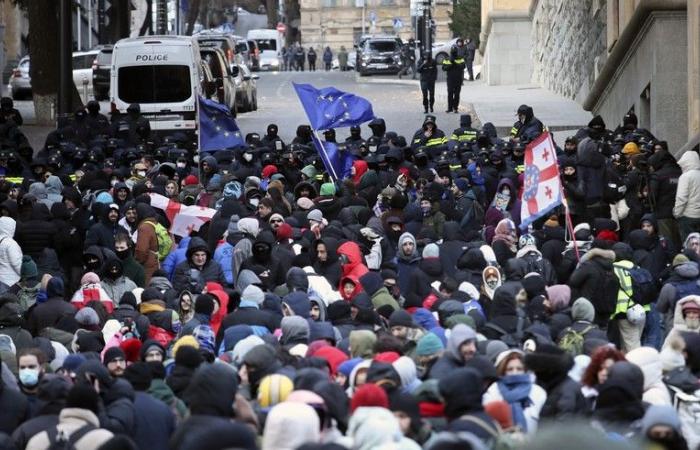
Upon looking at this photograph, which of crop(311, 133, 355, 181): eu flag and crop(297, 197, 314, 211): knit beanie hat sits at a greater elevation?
crop(311, 133, 355, 181): eu flag

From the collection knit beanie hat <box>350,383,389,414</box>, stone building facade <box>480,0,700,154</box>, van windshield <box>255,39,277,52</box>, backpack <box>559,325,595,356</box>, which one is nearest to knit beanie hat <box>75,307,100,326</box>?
backpack <box>559,325,595,356</box>

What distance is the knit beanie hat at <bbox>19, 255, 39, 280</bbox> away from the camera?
18.2 m

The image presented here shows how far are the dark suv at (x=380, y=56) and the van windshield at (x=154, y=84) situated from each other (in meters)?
30.2

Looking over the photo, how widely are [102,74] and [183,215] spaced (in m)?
25.0

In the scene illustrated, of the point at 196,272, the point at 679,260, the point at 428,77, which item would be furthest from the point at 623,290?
the point at 428,77

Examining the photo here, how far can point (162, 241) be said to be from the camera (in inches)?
768

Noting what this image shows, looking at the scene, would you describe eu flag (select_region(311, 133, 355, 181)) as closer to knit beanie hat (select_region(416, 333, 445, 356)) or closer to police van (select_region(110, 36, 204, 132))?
police van (select_region(110, 36, 204, 132))

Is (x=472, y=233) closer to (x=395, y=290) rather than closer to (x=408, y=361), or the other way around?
(x=395, y=290)

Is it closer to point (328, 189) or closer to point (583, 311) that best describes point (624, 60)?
point (328, 189)

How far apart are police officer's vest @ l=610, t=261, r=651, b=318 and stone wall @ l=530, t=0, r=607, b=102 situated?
773 inches

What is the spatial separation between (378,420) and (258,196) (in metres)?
11.1

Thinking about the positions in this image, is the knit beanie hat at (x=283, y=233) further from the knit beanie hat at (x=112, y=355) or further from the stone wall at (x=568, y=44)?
the stone wall at (x=568, y=44)

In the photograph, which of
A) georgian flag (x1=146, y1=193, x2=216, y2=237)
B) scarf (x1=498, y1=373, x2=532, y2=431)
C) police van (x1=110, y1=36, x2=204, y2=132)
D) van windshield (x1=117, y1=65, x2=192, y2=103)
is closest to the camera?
scarf (x1=498, y1=373, x2=532, y2=431)

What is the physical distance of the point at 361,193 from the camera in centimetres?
2150
